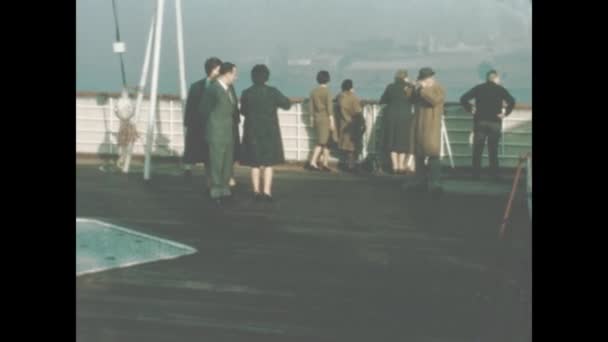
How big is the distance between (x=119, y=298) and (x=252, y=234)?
3.06 ft

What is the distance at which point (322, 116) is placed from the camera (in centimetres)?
617

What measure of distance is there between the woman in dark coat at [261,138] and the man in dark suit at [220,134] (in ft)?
0.38

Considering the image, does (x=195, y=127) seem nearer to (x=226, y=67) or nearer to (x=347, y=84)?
(x=226, y=67)

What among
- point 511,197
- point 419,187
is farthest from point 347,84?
point 511,197

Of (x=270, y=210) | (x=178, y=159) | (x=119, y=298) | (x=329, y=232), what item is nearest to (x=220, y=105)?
(x=178, y=159)

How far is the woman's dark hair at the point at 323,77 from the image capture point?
17.9 ft

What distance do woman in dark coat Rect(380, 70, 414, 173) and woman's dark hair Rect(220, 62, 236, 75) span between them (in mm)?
878

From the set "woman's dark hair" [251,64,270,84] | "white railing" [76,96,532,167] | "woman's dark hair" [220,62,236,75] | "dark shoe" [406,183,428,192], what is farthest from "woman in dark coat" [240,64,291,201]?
"dark shoe" [406,183,428,192]

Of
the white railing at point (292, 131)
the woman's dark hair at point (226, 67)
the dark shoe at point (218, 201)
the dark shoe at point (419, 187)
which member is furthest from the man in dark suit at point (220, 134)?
the dark shoe at point (419, 187)

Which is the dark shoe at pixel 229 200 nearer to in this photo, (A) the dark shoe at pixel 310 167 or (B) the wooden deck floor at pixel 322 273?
(B) the wooden deck floor at pixel 322 273

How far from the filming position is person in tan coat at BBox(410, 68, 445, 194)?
5.41m

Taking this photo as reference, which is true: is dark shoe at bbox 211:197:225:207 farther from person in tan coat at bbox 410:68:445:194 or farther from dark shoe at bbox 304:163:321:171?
person in tan coat at bbox 410:68:445:194

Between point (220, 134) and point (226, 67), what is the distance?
130 cm
